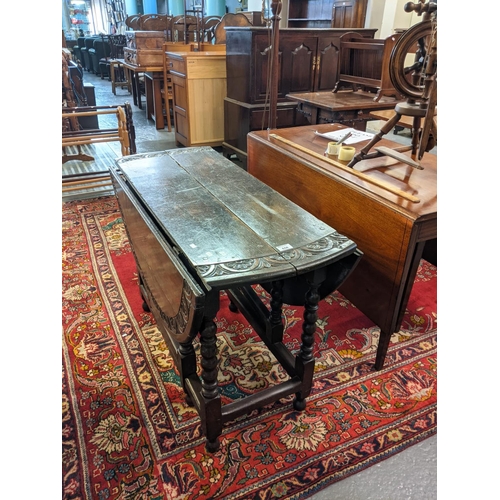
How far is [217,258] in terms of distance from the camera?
1197 millimetres

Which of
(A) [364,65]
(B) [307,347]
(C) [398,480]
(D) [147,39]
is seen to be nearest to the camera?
(C) [398,480]

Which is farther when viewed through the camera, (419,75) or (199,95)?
(199,95)

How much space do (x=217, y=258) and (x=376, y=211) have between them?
710 millimetres

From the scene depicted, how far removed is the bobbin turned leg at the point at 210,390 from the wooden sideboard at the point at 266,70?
115 inches

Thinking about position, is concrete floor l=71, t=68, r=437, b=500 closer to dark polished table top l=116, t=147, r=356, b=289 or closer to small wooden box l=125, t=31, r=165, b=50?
dark polished table top l=116, t=147, r=356, b=289

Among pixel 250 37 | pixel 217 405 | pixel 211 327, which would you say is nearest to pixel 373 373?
pixel 217 405

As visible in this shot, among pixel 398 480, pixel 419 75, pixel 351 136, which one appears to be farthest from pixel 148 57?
pixel 398 480

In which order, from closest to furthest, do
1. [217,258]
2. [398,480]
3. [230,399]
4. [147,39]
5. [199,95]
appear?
[217,258] → [398,480] → [230,399] → [199,95] → [147,39]

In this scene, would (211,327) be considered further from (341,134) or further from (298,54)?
(298,54)

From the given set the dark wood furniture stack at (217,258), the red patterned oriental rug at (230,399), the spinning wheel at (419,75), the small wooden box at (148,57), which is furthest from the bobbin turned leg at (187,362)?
the small wooden box at (148,57)

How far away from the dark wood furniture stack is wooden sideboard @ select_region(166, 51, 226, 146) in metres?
2.59

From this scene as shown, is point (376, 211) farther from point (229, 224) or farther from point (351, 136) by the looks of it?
point (351, 136)

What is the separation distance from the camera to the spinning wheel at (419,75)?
1.55m

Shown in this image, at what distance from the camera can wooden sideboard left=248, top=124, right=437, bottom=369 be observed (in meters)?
1.47
